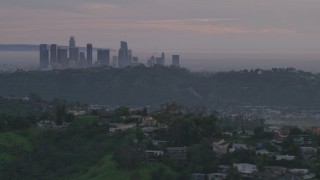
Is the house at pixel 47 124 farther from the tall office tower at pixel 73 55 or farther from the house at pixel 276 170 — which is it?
the tall office tower at pixel 73 55

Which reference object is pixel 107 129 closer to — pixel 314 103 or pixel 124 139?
pixel 124 139

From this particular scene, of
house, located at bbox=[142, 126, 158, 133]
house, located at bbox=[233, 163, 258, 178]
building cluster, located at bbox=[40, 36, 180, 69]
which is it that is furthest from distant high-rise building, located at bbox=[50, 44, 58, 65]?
house, located at bbox=[233, 163, 258, 178]

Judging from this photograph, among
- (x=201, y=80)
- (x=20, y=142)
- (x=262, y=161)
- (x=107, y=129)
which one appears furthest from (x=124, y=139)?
(x=201, y=80)

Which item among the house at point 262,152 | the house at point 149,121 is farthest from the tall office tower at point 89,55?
the house at point 262,152

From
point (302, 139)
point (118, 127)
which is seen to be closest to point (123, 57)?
point (118, 127)

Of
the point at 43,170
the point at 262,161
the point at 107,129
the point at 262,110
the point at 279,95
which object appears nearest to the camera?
the point at 262,161

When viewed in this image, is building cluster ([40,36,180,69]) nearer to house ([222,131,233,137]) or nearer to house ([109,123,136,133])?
house ([109,123,136,133])
